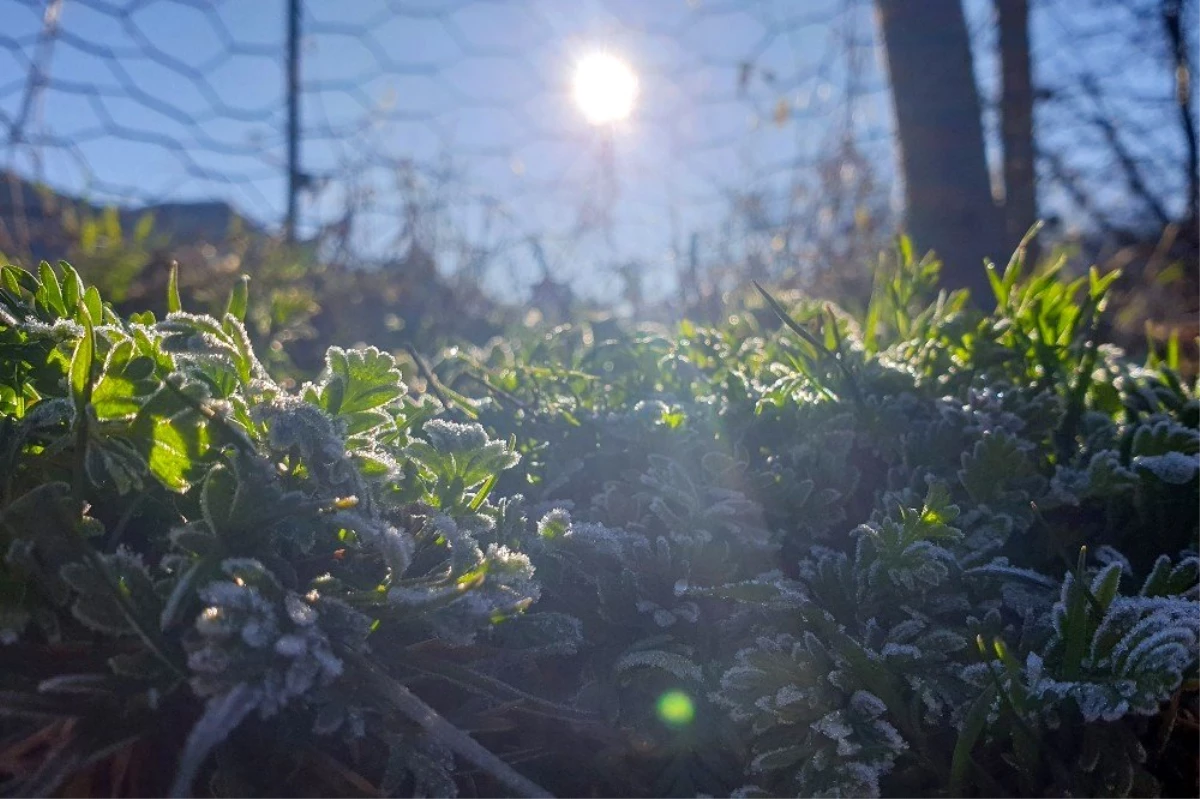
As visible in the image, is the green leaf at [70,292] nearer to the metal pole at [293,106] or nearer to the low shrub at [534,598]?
the low shrub at [534,598]

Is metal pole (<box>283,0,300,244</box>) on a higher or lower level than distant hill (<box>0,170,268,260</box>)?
higher

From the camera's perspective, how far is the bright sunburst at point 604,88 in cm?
411

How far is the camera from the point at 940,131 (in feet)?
8.24

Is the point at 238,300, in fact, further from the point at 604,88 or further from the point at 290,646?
the point at 604,88

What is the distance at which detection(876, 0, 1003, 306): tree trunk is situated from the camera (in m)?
2.39

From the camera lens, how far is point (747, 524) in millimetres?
1068

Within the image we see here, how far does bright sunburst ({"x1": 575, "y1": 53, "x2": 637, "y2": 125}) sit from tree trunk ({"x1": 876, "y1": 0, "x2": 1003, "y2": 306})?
1.69m

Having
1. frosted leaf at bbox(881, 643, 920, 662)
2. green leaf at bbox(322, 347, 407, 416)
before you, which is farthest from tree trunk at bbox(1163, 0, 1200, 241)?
green leaf at bbox(322, 347, 407, 416)

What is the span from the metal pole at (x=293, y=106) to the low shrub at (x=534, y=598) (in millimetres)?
3350

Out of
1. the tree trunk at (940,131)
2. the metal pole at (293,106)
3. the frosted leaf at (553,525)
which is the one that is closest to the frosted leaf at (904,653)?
the frosted leaf at (553,525)

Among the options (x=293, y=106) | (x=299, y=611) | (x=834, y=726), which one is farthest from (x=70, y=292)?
(x=293, y=106)

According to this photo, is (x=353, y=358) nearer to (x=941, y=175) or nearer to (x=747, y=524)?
(x=747, y=524)

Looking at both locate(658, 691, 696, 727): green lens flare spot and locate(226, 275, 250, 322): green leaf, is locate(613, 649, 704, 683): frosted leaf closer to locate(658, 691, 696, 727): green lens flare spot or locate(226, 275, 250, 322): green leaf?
locate(658, 691, 696, 727): green lens flare spot

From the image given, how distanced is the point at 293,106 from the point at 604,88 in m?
1.77
